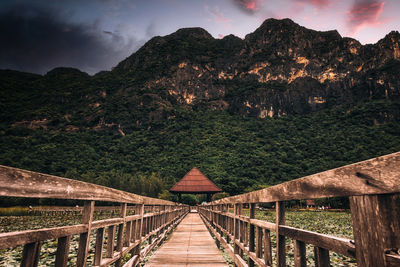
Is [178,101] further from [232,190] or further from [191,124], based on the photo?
[232,190]

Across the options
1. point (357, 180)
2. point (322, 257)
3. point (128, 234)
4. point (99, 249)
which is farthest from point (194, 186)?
point (357, 180)

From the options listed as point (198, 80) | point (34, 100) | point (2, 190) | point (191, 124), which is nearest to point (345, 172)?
point (2, 190)

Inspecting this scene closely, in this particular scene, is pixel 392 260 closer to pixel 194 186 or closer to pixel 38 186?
pixel 38 186

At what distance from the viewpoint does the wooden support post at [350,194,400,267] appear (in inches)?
23.7

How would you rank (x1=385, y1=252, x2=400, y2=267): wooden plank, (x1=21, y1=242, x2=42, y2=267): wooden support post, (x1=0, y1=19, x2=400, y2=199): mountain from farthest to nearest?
(x1=0, y1=19, x2=400, y2=199): mountain, (x1=21, y1=242, x2=42, y2=267): wooden support post, (x1=385, y1=252, x2=400, y2=267): wooden plank

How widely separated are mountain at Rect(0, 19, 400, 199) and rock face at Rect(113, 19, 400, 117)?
1.63ft

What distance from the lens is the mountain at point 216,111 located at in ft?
180

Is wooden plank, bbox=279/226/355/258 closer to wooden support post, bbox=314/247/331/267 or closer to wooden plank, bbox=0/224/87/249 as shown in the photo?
wooden support post, bbox=314/247/331/267

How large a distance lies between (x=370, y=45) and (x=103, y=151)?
114 metres

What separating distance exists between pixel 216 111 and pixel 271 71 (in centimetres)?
3147

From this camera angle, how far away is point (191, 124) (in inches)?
3302

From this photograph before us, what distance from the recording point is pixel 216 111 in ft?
311

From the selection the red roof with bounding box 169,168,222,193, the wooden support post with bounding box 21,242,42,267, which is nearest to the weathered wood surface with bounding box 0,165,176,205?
the wooden support post with bounding box 21,242,42,267

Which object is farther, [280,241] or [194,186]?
[194,186]
